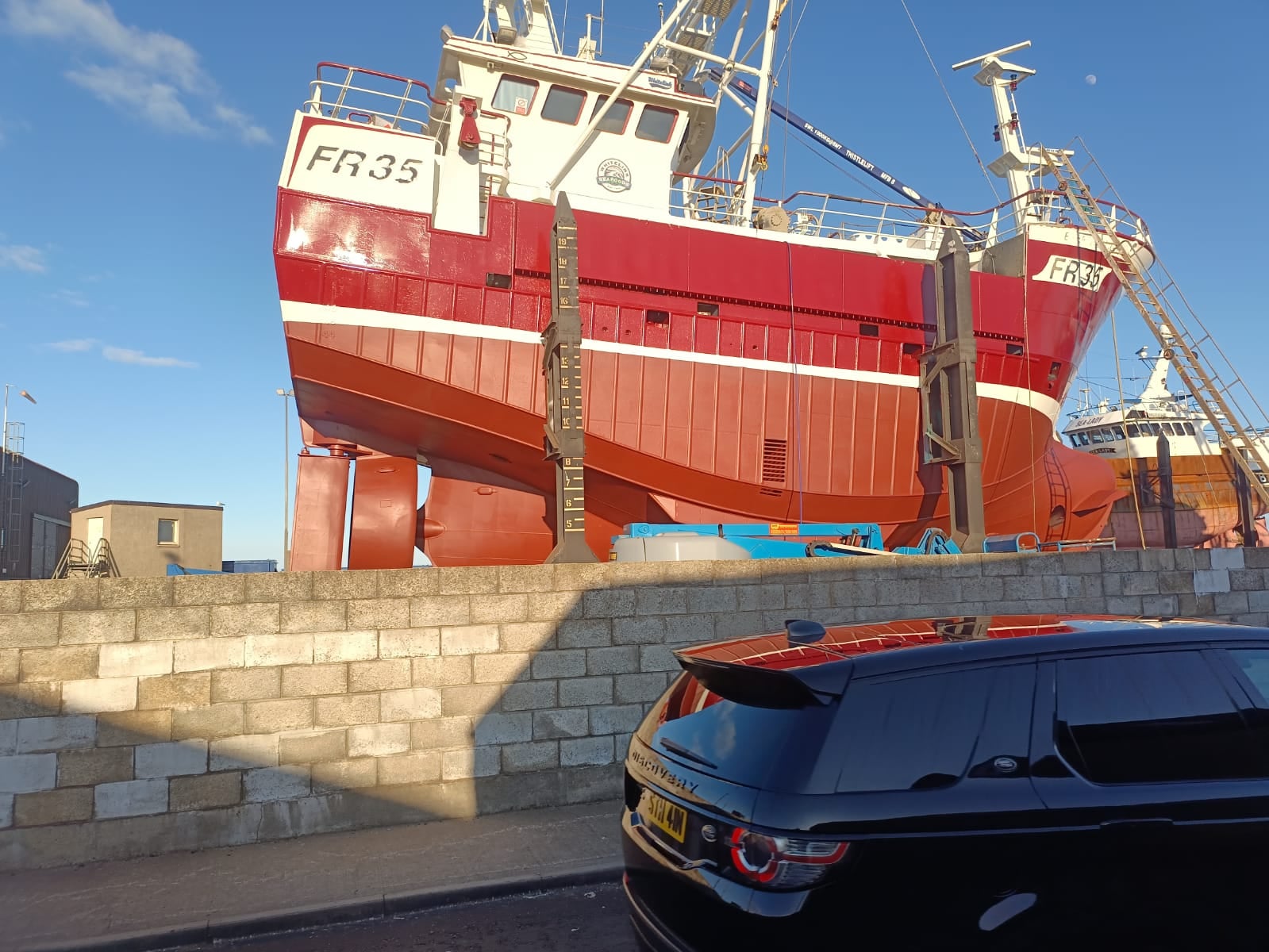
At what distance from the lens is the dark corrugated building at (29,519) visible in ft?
79.6

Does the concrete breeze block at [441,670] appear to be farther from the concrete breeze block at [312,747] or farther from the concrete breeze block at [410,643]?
the concrete breeze block at [312,747]

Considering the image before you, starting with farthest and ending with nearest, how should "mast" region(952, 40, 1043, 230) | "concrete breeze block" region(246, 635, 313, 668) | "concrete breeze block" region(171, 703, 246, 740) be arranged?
1. "mast" region(952, 40, 1043, 230)
2. "concrete breeze block" region(246, 635, 313, 668)
3. "concrete breeze block" region(171, 703, 246, 740)

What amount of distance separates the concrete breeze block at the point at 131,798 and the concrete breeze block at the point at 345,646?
121cm

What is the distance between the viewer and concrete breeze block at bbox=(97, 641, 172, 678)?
5293mm

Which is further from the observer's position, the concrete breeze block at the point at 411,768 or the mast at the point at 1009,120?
the mast at the point at 1009,120

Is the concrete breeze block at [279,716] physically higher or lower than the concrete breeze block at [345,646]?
lower

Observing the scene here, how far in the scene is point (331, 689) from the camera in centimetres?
570

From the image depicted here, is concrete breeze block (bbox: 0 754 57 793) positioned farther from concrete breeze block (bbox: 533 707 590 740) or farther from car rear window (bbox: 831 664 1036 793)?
car rear window (bbox: 831 664 1036 793)

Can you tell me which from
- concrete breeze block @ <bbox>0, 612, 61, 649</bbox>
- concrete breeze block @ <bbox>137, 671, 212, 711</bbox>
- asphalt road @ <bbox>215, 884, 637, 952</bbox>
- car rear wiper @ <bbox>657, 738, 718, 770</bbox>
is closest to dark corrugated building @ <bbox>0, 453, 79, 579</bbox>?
concrete breeze block @ <bbox>0, 612, 61, 649</bbox>

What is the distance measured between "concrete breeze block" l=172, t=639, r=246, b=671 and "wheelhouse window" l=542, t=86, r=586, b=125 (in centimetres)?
992

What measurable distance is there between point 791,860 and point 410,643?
4.37 m

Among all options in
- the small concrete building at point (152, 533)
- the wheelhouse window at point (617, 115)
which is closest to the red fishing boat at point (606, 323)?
the wheelhouse window at point (617, 115)

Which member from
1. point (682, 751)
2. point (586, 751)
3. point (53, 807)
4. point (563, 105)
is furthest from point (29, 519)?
point (682, 751)

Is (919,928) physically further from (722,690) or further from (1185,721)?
(1185,721)
